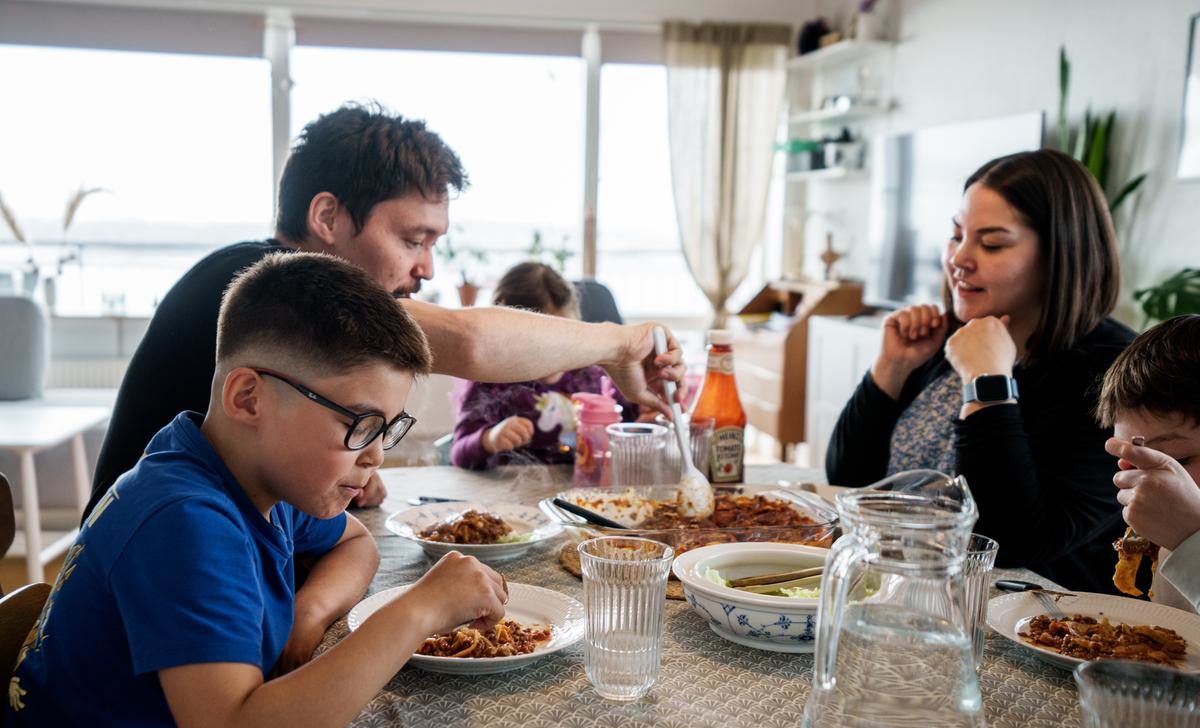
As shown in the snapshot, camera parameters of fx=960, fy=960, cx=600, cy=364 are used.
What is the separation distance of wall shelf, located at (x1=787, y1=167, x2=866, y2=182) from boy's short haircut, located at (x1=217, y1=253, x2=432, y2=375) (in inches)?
187

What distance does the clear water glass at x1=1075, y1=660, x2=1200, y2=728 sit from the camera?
647 millimetres

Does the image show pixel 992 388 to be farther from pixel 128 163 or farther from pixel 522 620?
pixel 128 163

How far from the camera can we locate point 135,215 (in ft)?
18.7

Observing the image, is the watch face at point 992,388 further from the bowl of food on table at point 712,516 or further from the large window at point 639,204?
the large window at point 639,204

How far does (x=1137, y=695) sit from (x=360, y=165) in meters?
1.35

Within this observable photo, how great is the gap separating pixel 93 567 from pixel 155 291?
→ 5.47 meters

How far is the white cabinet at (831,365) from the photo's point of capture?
4559 millimetres

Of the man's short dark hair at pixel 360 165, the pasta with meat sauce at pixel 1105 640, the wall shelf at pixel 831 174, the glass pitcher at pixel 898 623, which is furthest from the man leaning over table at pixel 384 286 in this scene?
the wall shelf at pixel 831 174

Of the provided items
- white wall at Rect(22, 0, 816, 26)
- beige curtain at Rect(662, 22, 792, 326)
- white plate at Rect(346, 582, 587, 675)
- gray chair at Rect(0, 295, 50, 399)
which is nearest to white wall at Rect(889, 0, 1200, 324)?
beige curtain at Rect(662, 22, 792, 326)

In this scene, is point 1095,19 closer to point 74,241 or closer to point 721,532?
point 721,532

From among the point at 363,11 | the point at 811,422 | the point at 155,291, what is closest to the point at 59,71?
the point at 155,291

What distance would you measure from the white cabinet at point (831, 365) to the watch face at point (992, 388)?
2.87 meters

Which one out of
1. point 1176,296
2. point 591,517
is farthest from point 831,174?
point 591,517

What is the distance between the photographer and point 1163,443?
1331 millimetres
